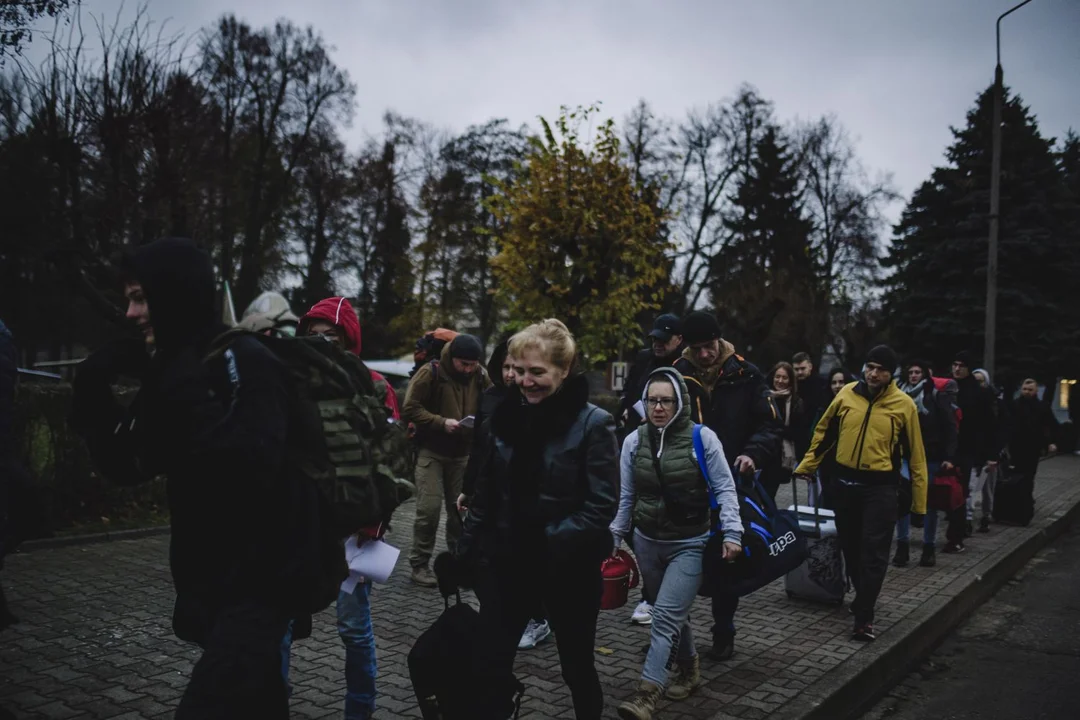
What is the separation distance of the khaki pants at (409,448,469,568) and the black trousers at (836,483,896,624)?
2959mm

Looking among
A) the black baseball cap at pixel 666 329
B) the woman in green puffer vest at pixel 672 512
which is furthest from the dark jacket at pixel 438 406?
the woman in green puffer vest at pixel 672 512

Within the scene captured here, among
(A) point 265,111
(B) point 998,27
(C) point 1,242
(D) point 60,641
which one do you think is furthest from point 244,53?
(D) point 60,641

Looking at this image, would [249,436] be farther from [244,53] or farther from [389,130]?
[389,130]

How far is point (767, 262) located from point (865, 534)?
1443 inches

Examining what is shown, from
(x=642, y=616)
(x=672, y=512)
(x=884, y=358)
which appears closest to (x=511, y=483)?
(x=672, y=512)

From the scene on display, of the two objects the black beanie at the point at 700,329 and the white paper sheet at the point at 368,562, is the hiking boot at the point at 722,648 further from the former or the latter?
the white paper sheet at the point at 368,562

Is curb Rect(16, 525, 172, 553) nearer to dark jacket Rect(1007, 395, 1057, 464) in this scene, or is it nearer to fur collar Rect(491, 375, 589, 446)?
fur collar Rect(491, 375, 589, 446)

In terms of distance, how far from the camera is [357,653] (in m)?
3.74

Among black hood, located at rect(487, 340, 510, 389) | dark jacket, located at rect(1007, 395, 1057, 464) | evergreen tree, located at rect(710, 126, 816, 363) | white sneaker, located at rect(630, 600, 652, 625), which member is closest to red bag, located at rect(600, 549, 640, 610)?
black hood, located at rect(487, 340, 510, 389)

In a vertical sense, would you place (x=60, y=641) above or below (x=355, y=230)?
below

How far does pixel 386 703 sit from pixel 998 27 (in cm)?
1698

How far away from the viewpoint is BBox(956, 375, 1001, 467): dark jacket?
32.8 ft

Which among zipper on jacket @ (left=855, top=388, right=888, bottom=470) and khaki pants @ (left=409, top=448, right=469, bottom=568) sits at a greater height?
zipper on jacket @ (left=855, top=388, right=888, bottom=470)

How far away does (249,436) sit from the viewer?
7.55 ft
